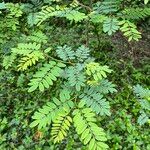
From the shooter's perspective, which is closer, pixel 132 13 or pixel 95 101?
pixel 95 101

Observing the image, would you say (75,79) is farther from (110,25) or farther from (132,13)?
(132,13)

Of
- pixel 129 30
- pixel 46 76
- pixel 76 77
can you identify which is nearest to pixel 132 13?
pixel 129 30

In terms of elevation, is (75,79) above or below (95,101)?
above

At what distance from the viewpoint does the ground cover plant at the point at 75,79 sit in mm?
2977

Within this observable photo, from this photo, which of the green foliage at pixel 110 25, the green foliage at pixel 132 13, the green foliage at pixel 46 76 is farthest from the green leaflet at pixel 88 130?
the green foliage at pixel 132 13

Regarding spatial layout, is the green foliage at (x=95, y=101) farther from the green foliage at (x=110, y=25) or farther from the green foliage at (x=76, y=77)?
the green foliage at (x=110, y=25)

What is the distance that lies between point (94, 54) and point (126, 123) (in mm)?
1500

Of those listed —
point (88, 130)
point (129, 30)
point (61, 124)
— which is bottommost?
point (61, 124)

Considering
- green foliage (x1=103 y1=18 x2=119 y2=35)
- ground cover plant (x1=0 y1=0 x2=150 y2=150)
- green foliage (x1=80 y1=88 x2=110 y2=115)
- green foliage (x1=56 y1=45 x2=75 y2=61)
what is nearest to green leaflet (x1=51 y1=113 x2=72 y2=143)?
ground cover plant (x1=0 y1=0 x2=150 y2=150)

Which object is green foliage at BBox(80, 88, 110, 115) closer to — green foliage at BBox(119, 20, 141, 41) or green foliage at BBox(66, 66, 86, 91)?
green foliage at BBox(66, 66, 86, 91)

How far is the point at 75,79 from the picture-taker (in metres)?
2.97

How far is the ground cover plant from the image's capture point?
2977 millimetres

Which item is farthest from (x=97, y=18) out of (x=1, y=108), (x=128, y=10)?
(x=1, y=108)

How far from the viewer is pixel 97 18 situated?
10.9ft
